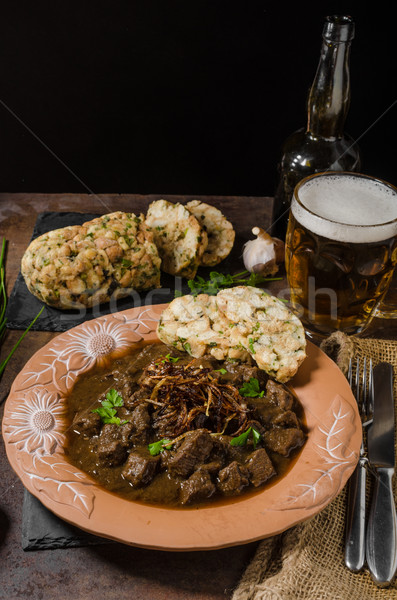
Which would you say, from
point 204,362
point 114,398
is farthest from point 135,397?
point 204,362

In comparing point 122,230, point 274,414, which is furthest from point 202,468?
point 122,230

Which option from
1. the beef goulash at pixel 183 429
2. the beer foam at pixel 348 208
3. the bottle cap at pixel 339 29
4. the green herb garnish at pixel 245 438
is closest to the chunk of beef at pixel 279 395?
the beef goulash at pixel 183 429

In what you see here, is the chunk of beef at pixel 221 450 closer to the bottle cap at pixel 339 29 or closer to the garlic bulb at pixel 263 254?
the garlic bulb at pixel 263 254

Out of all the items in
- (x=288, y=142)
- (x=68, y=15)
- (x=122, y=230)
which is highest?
(x=68, y=15)

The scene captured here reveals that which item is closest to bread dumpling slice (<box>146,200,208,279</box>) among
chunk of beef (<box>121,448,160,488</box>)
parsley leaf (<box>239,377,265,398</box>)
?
parsley leaf (<box>239,377,265,398</box>)

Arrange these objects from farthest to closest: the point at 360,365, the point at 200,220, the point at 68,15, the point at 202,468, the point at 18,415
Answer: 1. the point at 68,15
2. the point at 200,220
3. the point at 360,365
4. the point at 18,415
5. the point at 202,468

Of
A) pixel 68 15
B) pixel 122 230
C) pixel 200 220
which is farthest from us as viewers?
pixel 68 15

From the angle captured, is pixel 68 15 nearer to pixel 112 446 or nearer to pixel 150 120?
pixel 150 120
